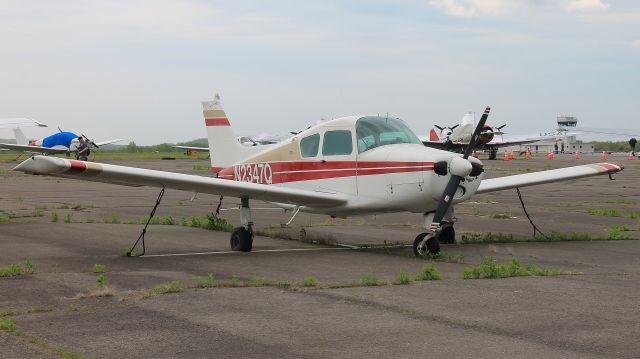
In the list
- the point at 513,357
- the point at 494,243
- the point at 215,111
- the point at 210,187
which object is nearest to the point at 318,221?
the point at 215,111

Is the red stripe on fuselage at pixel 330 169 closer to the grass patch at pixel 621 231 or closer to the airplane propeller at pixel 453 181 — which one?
the airplane propeller at pixel 453 181

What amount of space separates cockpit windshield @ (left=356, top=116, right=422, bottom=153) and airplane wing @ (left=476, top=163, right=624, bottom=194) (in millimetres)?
2169

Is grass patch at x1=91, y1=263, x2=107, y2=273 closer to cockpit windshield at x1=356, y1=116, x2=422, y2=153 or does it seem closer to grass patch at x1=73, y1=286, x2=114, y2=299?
grass patch at x1=73, y1=286, x2=114, y2=299

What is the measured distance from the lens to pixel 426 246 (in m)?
12.3

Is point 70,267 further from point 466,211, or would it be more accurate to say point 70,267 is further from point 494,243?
point 466,211

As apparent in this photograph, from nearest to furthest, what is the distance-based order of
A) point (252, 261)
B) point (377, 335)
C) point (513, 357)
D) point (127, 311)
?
point (513, 357) < point (377, 335) < point (127, 311) < point (252, 261)

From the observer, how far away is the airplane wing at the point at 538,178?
15.3 metres

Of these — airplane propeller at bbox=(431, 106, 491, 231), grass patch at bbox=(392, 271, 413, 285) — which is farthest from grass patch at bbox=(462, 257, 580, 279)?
airplane propeller at bbox=(431, 106, 491, 231)

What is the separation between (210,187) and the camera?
12.6 meters

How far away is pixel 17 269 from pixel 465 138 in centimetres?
5585

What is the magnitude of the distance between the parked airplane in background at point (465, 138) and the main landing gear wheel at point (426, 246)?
43.1m

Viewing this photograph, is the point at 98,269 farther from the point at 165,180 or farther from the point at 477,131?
the point at 477,131

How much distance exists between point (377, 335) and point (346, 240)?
8314 millimetres

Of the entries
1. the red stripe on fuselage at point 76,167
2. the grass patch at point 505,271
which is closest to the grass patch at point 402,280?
the grass patch at point 505,271
